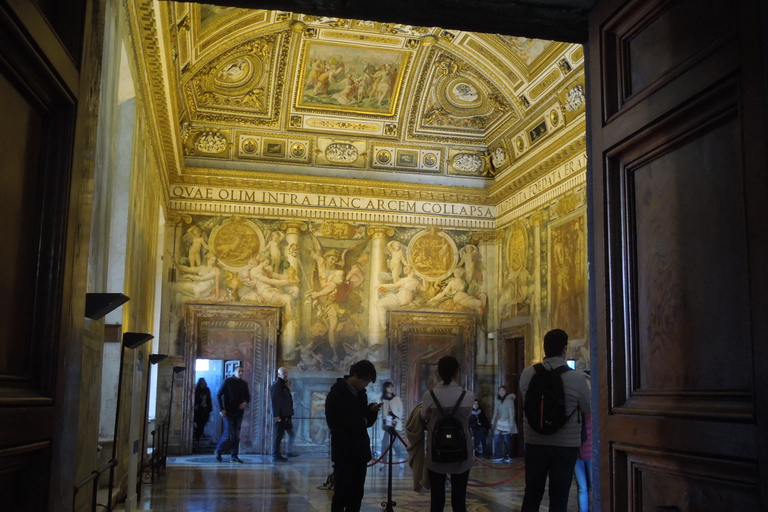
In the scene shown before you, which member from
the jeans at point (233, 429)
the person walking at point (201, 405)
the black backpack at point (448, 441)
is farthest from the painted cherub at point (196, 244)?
the black backpack at point (448, 441)

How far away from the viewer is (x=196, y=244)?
18719 millimetres

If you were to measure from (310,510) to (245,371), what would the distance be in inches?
366

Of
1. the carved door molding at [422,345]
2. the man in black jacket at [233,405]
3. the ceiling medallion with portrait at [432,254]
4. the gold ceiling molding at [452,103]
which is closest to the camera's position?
the man in black jacket at [233,405]

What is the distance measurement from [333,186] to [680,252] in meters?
17.0

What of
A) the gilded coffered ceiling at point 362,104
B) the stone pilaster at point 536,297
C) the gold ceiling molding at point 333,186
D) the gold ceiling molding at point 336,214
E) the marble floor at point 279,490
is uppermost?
the gilded coffered ceiling at point 362,104

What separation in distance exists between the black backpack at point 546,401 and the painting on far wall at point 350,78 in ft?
42.8

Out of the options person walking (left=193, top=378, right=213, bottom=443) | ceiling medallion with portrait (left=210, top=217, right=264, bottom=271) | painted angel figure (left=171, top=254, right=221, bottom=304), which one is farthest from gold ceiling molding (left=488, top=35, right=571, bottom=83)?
person walking (left=193, top=378, right=213, bottom=443)

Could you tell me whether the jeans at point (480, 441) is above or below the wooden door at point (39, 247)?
below

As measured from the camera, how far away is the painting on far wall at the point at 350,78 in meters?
17.7

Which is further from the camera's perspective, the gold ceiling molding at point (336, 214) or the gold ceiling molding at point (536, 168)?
the gold ceiling molding at point (336, 214)

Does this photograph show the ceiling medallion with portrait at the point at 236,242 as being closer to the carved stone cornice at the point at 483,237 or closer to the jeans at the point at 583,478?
the carved stone cornice at the point at 483,237

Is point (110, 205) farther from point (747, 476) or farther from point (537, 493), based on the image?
point (747, 476)

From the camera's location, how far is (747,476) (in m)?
2.33

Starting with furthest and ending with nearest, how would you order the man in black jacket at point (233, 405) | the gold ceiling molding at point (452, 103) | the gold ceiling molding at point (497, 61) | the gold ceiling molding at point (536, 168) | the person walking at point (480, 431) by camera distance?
the gold ceiling molding at point (452, 103) → the person walking at point (480, 431) → the gold ceiling molding at point (497, 61) → the man in black jacket at point (233, 405) → the gold ceiling molding at point (536, 168)
